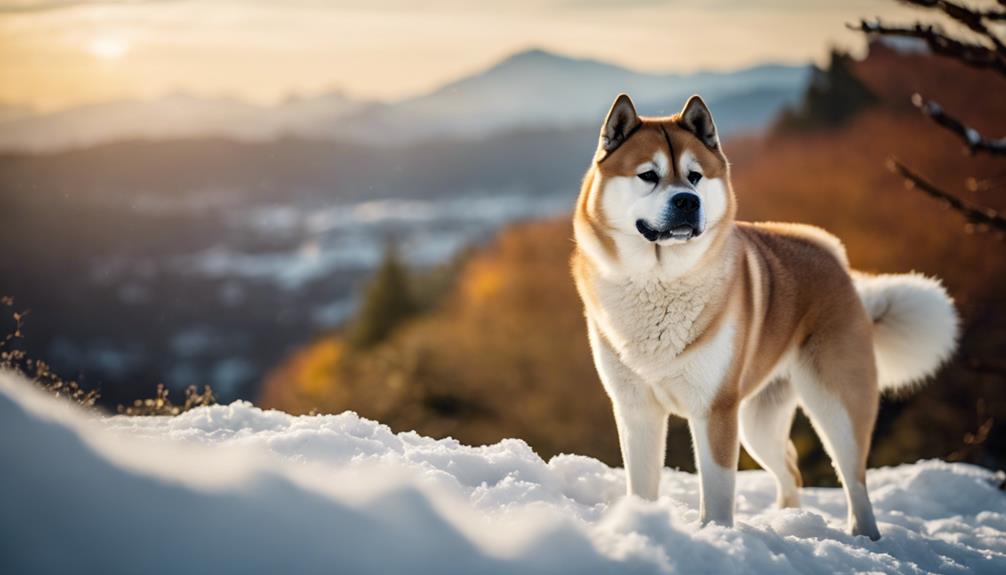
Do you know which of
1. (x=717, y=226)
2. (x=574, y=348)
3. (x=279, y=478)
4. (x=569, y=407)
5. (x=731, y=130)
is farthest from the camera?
(x=731, y=130)

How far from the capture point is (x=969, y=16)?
557 centimetres

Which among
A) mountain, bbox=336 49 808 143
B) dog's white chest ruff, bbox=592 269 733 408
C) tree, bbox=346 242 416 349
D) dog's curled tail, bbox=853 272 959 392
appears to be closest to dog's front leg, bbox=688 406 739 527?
dog's white chest ruff, bbox=592 269 733 408

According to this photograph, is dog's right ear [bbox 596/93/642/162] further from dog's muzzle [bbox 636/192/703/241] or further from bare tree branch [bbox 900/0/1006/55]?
bare tree branch [bbox 900/0/1006/55]

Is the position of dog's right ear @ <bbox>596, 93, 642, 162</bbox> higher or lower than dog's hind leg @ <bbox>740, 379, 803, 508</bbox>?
higher

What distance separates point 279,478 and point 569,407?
31.0 meters

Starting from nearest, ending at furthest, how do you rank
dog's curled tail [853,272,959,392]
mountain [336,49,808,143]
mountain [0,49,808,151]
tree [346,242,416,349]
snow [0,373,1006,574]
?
snow [0,373,1006,574] → dog's curled tail [853,272,959,392] → tree [346,242,416,349] → mountain [336,49,808,143] → mountain [0,49,808,151]

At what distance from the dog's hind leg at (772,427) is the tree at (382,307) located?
39.3 metres

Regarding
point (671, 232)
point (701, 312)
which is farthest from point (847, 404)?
point (671, 232)

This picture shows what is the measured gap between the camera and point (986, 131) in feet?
101

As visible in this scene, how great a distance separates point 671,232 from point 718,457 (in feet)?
4.23

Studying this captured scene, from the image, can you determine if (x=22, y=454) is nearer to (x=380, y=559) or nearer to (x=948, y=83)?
(x=380, y=559)

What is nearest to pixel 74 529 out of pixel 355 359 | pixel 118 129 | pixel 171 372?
pixel 355 359

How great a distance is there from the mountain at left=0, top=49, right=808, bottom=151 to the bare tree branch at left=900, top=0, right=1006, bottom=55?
1134 inches

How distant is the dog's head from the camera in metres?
4.22
